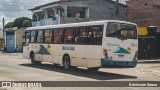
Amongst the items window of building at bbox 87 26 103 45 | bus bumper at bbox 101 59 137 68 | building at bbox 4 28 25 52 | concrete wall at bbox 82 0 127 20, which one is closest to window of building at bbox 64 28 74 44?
window of building at bbox 87 26 103 45

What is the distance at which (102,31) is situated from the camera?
1875 cm

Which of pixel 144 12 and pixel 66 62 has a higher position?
pixel 144 12

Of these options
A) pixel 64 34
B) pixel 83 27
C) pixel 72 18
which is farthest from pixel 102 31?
pixel 72 18

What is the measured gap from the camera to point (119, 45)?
755 inches

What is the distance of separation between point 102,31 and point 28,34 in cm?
1068

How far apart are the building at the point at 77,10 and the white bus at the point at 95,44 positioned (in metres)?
26.3

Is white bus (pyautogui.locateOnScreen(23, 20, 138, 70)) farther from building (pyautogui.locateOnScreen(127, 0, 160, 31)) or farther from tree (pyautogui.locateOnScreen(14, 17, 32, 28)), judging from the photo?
tree (pyautogui.locateOnScreen(14, 17, 32, 28))

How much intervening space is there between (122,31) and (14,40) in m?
45.6

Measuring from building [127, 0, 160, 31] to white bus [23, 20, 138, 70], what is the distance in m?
31.4

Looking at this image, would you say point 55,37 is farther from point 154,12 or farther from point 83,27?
point 154,12

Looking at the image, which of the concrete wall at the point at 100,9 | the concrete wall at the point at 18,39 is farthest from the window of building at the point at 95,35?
the concrete wall at the point at 18,39

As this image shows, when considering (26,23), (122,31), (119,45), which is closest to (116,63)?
(119,45)

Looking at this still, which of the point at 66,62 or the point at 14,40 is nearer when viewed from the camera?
the point at 66,62

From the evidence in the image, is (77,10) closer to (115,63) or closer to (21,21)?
(115,63)
